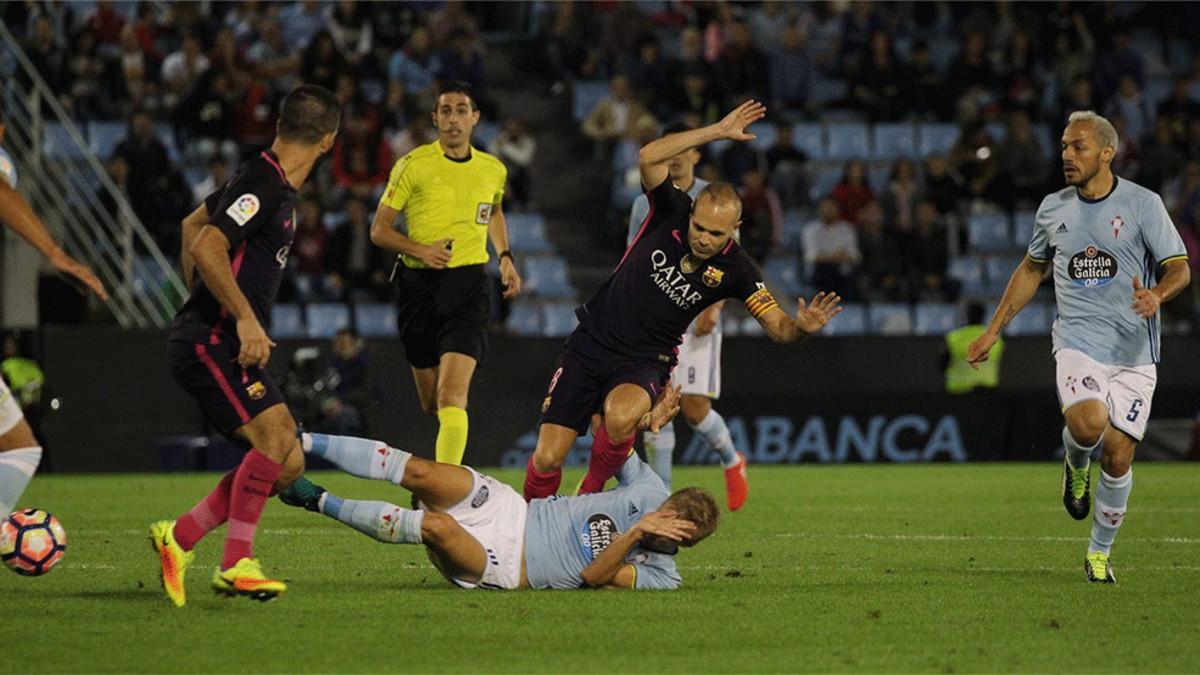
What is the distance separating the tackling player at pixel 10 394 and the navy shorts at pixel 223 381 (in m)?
0.46

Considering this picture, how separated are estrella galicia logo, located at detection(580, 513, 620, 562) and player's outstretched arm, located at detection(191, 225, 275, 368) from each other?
1.79 m

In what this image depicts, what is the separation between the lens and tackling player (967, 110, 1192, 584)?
8.98 m

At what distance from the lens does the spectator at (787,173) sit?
2281 centimetres

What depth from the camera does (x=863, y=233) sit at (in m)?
22.0

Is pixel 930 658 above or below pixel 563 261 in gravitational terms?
above

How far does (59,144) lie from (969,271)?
11.5 meters

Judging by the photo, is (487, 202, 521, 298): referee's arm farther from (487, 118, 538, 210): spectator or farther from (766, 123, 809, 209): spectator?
(766, 123, 809, 209): spectator

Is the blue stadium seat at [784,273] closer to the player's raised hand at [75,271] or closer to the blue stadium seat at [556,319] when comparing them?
the blue stadium seat at [556,319]

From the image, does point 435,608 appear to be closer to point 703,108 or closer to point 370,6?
point 703,108

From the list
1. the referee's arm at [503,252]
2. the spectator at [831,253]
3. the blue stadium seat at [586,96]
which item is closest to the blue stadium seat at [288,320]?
the blue stadium seat at [586,96]

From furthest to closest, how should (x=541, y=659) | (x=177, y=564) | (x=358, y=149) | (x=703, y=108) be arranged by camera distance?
(x=703, y=108), (x=358, y=149), (x=177, y=564), (x=541, y=659)

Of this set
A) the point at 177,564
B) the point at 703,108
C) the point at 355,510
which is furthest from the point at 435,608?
the point at 703,108

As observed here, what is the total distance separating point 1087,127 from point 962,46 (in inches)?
652

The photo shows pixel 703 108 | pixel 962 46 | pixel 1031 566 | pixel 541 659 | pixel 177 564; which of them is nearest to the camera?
pixel 541 659
